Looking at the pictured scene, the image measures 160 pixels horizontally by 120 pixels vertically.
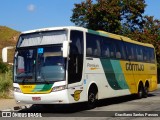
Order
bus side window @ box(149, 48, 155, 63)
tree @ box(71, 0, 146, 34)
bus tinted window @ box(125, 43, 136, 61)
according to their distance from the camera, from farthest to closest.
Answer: tree @ box(71, 0, 146, 34), bus side window @ box(149, 48, 155, 63), bus tinted window @ box(125, 43, 136, 61)

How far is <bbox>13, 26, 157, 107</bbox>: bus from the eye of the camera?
14.3 metres

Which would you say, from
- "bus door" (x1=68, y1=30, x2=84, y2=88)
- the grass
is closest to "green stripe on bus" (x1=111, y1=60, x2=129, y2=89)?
"bus door" (x1=68, y1=30, x2=84, y2=88)

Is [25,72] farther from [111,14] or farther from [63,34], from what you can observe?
[111,14]

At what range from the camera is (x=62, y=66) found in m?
14.3

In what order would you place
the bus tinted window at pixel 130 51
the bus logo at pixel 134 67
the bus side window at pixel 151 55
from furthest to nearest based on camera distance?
the bus side window at pixel 151 55 → the bus tinted window at pixel 130 51 → the bus logo at pixel 134 67

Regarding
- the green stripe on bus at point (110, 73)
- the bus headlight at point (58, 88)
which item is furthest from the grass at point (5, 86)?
the bus headlight at point (58, 88)

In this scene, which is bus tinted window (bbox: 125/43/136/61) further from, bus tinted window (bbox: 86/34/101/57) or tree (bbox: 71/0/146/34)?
tree (bbox: 71/0/146/34)

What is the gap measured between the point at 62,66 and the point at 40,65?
89cm

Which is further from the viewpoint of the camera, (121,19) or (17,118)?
(121,19)

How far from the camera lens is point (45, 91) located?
14297 millimetres

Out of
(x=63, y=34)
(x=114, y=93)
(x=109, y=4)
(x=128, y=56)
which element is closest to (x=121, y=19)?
(x=109, y=4)

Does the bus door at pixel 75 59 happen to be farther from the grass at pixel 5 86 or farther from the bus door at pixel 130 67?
the grass at pixel 5 86

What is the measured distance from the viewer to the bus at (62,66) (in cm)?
1428

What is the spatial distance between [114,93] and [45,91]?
5056 millimetres
